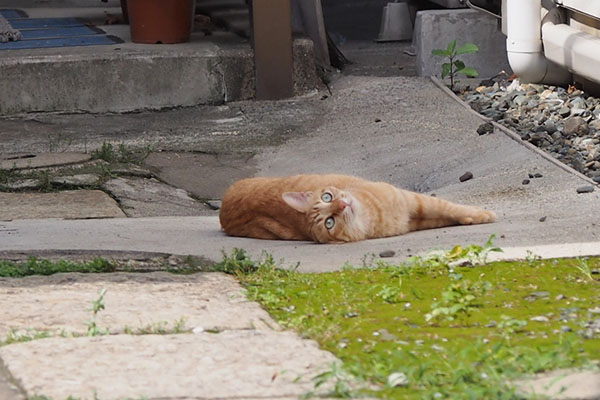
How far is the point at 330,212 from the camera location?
4859 millimetres

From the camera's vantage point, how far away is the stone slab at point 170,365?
9.16ft

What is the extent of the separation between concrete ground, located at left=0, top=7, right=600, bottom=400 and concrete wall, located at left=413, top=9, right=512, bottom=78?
0.28 m

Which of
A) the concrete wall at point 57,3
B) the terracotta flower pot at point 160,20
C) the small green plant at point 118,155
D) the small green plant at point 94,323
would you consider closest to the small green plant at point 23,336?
the small green plant at point 94,323

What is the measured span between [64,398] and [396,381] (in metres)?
0.88

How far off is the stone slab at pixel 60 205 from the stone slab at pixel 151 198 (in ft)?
0.34

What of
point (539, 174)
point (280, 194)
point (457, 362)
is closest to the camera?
point (457, 362)

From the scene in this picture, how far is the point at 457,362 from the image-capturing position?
293 cm

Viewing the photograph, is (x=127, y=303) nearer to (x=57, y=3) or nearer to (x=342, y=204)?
(x=342, y=204)

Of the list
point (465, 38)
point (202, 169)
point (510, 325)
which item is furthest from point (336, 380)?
point (465, 38)

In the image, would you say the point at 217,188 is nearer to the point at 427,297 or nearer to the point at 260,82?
the point at 260,82

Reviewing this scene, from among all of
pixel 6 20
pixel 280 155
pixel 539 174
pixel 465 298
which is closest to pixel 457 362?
pixel 465 298

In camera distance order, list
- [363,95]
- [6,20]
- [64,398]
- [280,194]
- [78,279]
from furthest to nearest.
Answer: [6,20]
[363,95]
[280,194]
[78,279]
[64,398]

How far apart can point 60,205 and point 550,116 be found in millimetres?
3378

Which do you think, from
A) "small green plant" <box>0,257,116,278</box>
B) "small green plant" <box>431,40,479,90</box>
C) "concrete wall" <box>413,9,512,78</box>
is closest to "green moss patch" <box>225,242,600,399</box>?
"small green plant" <box>0,257,116,278</box>
